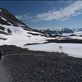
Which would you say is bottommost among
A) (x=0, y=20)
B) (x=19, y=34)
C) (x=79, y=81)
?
(x=79, y=81)

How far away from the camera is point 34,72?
3131 cm

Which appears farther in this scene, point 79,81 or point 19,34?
point 19,34

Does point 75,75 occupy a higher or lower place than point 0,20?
lower

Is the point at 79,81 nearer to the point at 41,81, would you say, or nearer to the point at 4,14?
the point at 41,81

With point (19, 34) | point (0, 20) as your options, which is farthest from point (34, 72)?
point (0, 20)

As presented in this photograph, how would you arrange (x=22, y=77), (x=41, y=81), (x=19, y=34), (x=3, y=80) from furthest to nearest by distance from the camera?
(x=19, y=34)
(x=22, y=77)
(x=41, y=81)
(x=3, y=80)

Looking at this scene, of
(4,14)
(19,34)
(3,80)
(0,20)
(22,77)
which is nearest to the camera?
(3,80)

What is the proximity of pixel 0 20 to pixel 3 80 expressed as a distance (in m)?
133

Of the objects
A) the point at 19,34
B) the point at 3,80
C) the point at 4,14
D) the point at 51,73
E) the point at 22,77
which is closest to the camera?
the point at 3,80

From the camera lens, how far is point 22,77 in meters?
27.7

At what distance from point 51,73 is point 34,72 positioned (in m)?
2.54

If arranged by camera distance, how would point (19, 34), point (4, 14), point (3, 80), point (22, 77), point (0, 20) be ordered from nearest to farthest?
point (3, 80)
point (22, 77)
point (19, 34)
point (0, 20)
point (4, 14)

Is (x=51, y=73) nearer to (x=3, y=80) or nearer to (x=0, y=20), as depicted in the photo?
(x=3, y=80)

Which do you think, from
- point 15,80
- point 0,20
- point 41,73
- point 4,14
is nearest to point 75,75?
point 41,73
